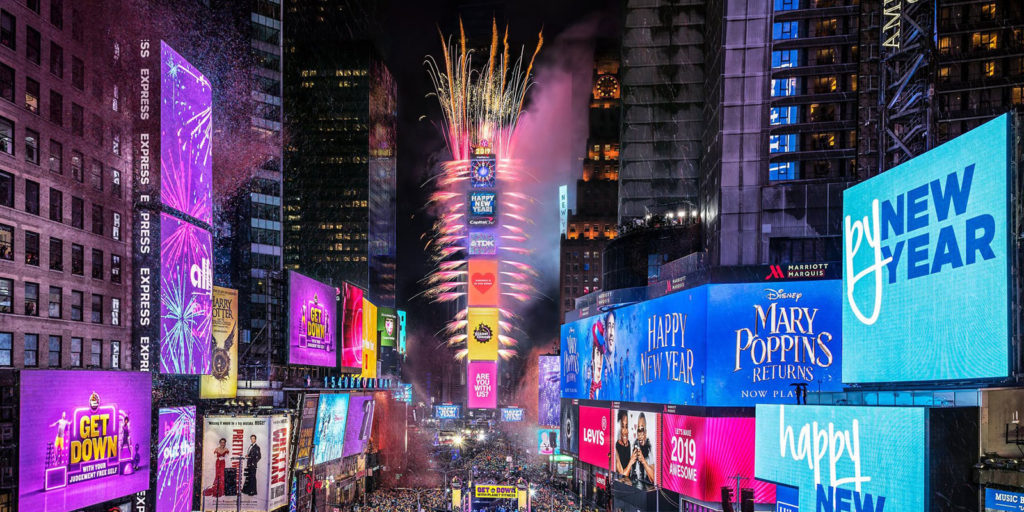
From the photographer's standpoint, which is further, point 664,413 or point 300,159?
point 300,159

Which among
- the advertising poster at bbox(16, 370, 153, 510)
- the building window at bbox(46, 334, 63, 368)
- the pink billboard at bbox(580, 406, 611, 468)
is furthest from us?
the pink billboard at bbox(580, 406, 611, 468)

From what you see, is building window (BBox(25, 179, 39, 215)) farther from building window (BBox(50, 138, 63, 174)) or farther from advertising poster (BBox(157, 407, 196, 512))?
advertising poster (BBox(157, 407, 196, 512))

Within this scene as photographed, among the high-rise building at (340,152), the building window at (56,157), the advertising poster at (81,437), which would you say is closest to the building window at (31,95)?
the building window at (56,157)

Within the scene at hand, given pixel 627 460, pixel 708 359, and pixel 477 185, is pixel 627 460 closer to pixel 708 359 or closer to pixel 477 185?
pixel 708 359

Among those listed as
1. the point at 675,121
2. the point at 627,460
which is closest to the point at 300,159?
the point at 675,121

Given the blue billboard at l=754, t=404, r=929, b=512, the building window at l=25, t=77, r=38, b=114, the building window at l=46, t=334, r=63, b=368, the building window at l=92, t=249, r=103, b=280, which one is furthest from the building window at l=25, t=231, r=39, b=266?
the blue billboard at l=754, t=404, r=929, b=512

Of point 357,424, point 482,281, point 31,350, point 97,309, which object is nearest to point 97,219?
point 97,309

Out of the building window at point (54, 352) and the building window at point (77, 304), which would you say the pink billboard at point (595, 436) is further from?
the building window at point (54, 352)

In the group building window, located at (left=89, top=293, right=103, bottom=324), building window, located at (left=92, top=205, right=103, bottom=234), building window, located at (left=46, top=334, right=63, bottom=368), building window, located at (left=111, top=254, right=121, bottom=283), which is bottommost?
building window, located at (left=46, top=334, right=63, bottom=368)
